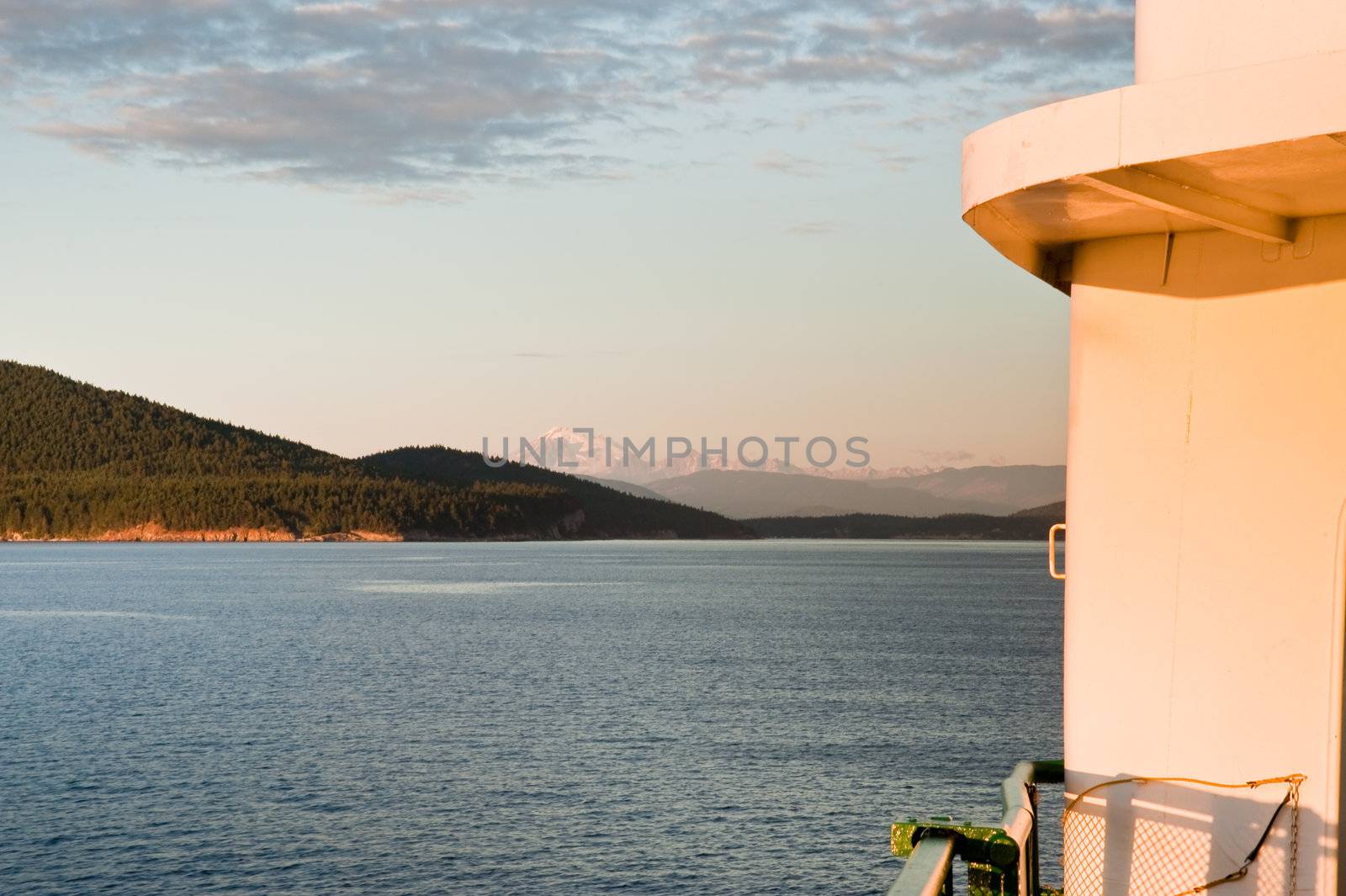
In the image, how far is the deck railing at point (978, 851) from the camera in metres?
3.57

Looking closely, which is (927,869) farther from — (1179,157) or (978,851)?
(1179,157)

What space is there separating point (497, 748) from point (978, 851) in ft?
126

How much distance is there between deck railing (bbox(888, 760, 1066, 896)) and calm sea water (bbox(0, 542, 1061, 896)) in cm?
2045

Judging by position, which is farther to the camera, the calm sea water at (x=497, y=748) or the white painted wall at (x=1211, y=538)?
the calm sea water at (x=497, y=748)

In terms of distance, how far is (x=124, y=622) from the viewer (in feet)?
304

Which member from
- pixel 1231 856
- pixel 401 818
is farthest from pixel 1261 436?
pixel 401 818

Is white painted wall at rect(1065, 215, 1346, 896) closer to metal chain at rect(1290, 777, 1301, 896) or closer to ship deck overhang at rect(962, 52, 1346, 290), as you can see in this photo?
metal chain at rect(1290, 777, 1301, 896)

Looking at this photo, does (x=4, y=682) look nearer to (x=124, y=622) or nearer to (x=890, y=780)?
(x=124, y=622)

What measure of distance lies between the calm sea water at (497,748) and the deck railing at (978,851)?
20455mm

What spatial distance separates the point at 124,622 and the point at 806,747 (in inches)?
2618

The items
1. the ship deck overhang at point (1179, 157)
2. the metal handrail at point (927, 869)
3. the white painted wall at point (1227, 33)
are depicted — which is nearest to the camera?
the metal handrail at point (927, 869)

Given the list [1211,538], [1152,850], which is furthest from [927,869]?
[1211,538]

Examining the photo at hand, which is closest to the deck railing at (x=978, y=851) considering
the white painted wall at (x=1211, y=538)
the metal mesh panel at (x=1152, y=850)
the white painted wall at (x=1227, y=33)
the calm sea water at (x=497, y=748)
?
the metal mesh panel at (x=1152, y=850)

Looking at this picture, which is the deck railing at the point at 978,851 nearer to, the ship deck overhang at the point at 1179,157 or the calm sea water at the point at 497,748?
the ship deck overhang at the point at 1179,157
